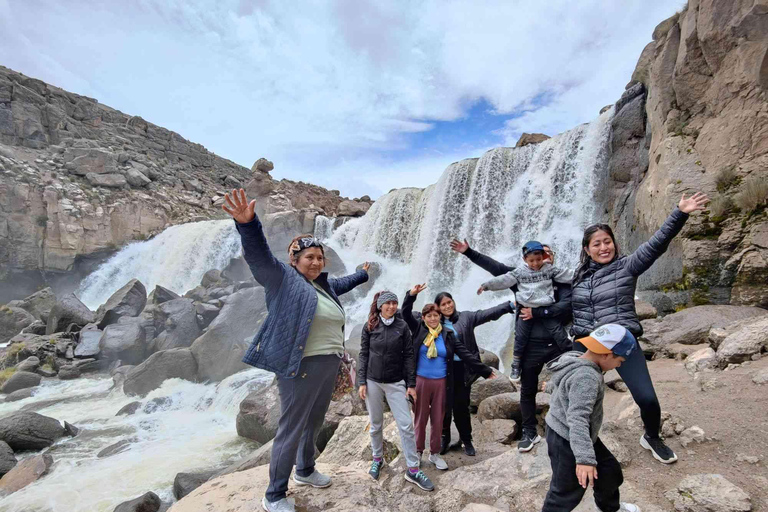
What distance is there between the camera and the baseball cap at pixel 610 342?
6.50 feet

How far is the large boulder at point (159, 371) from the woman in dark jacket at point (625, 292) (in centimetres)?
1087

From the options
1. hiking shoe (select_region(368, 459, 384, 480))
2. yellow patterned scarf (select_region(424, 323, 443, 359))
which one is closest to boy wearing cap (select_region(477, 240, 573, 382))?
yellow patterned scarf (select_region(424, 323, 443, 359))

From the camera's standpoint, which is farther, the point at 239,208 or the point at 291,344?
the point at 291,344

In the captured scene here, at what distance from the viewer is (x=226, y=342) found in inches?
433

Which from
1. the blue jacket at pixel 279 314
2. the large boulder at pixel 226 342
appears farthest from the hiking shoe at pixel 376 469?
the large boulder at pixel 226 342

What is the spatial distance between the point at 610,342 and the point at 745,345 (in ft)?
11.9

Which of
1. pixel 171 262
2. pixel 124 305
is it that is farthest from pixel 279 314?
pixel 171 262

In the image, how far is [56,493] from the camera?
5.93 metres

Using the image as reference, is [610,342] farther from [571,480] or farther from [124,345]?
[124,345]

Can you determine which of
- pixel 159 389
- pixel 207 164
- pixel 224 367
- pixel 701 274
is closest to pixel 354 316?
pixel 224 367

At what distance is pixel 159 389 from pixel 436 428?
9.51 m

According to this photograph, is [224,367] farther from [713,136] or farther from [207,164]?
[207,164]

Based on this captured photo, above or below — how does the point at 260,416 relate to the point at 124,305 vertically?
below

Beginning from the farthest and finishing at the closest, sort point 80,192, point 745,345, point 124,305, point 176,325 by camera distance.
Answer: point 80,192 < point 124,305 < point 176,325 < point 745,345
